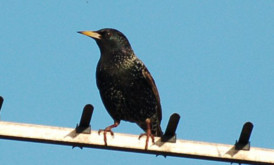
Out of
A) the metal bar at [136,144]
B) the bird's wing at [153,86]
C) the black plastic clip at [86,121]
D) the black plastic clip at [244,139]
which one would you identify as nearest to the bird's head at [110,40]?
the bird's wing at [153,86]

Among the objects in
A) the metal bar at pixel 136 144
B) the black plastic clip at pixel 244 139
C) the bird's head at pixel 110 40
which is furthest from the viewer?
the bird's head at pixel 110 40

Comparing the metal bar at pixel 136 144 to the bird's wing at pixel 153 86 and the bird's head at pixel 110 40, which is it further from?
the bird's head at pixel 110 40

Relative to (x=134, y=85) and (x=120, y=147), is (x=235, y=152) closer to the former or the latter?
(x=120, y=147)

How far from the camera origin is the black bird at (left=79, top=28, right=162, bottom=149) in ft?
25.4

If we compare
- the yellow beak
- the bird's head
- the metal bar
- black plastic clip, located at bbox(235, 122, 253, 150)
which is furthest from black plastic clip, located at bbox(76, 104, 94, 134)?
the bird's head

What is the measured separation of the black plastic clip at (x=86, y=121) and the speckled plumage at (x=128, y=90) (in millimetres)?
2738

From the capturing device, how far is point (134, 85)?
7848 millimetres

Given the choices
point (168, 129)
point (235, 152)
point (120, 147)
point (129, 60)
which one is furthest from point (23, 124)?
point (129, 60)

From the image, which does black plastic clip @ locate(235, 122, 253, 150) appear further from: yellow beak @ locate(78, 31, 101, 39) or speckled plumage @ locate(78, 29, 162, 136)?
yellow beak @ locate(78, 31, 101, 39)

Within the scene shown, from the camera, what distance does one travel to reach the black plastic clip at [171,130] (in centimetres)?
494

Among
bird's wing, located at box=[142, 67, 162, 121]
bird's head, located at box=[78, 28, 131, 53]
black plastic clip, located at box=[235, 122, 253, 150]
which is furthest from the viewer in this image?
bird's head, located at box=[78, 28, 131, 53]

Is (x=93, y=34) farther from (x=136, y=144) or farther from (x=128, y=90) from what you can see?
(x=136, y=144)

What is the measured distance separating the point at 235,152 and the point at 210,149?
19cm

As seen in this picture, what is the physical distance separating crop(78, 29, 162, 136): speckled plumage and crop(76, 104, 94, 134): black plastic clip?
2.74 metres
